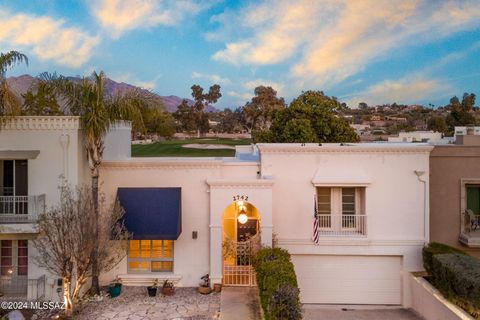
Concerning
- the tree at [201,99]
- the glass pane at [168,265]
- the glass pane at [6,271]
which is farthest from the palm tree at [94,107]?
the tree at [201,99]

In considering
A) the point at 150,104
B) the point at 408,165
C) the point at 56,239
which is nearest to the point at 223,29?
the point at 150,104

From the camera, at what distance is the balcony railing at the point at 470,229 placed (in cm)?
1605

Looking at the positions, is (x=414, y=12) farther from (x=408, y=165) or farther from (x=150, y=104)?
(x=150, y=104)

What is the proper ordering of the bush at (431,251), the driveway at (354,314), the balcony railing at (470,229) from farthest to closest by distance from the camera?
the balcony railing at (470,229) → the driveway at (354,314) → the bush at (431,251)

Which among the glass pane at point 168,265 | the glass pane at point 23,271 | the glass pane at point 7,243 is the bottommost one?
the glass pane at point 168,265

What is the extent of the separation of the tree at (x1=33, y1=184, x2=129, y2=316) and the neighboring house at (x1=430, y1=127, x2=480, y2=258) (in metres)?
13.1

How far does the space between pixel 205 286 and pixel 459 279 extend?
9000mm

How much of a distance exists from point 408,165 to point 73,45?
2174cm

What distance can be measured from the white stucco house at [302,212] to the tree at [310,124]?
54.9 ft

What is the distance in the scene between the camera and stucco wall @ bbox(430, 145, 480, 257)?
1659 cm

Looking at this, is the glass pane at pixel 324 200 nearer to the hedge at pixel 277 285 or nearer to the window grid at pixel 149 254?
the hedge at pixel 277 285

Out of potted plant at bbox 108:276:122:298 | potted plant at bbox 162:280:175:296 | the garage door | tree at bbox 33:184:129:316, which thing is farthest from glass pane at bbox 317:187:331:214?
potted plant at bbox 108:276:122:298

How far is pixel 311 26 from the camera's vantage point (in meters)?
25.5

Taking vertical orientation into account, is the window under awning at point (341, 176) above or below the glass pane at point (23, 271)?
above
